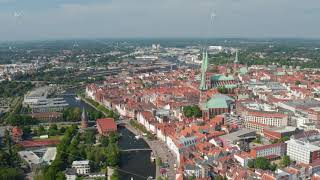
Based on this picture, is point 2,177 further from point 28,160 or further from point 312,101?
point 312,101

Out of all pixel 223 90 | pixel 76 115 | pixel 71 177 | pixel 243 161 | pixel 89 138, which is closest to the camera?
pixel 71 177

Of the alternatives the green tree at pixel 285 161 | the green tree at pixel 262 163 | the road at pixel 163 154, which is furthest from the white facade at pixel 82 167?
the green tree at pixel 285 161

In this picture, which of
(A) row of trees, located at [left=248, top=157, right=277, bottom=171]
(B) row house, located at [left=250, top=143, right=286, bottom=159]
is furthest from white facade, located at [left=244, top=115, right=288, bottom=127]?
(A) row of trees, located at [left=248, top=157, right=277, bottom=171]

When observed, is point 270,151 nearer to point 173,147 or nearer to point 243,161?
point 243,161

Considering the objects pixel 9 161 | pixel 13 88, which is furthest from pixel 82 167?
pixel 13 88

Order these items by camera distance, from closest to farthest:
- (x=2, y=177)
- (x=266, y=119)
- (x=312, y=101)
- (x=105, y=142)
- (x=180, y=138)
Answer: (x=2, y=177) < (x=180, y=138) < (x=105, y=142) < (x=266, y=119) < (x=312, y=101)

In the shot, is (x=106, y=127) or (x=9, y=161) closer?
(x=9, y=161)

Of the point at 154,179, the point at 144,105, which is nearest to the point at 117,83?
the point at 144,105

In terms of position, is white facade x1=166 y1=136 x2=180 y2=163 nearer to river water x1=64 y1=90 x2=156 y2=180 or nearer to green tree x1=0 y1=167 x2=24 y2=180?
river water x1=64 y1=90 x2=156 y2=180
